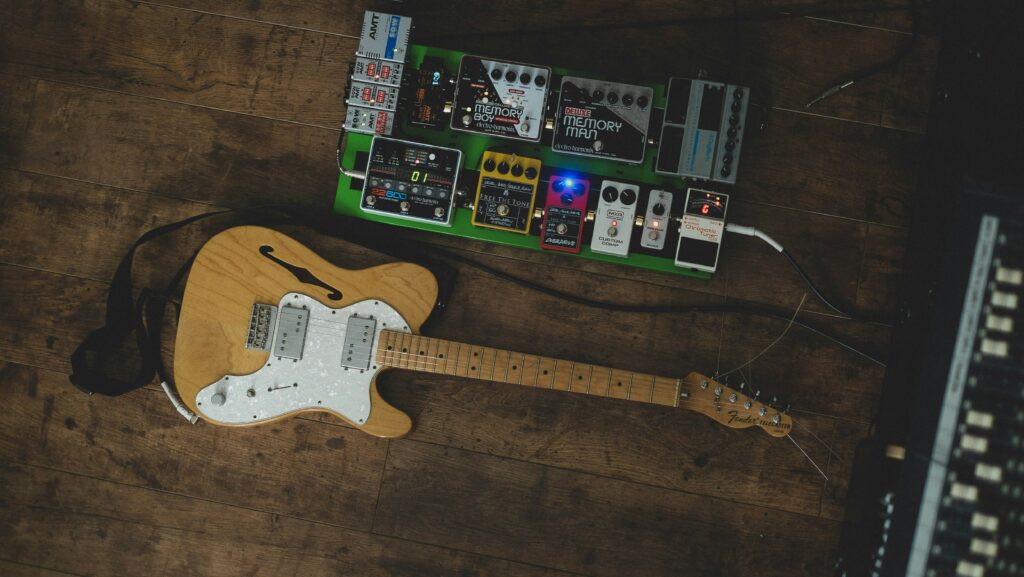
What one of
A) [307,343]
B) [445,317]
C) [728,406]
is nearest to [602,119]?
[445,317]

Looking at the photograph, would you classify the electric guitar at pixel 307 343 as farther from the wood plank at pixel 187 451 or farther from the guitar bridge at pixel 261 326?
the wood plank at pixel 187 451

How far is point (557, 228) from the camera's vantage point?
2.73 meters

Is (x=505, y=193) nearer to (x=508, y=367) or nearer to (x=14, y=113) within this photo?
→ (x=508, y=367)

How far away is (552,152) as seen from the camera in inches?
112

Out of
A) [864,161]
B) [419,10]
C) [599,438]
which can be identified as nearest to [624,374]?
[599,438]

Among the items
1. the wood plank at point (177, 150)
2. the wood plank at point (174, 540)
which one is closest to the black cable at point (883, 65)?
the wood plank at point (177, 150)

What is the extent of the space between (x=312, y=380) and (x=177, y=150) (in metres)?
1.24

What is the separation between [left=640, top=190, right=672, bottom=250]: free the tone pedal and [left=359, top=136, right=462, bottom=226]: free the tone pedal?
81 centimetres

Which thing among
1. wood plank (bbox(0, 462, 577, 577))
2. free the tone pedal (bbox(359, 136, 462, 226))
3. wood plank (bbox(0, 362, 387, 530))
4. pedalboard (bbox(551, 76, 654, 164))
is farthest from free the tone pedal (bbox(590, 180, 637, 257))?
wood plank (bbox(0, 462, 577, 577))

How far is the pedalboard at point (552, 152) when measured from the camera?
8.89ft

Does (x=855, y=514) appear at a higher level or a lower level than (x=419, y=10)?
lower

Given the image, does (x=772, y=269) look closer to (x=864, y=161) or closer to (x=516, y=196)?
(x=864, y=161)

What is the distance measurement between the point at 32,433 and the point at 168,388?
2.29 feet

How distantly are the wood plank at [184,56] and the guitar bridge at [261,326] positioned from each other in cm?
87
